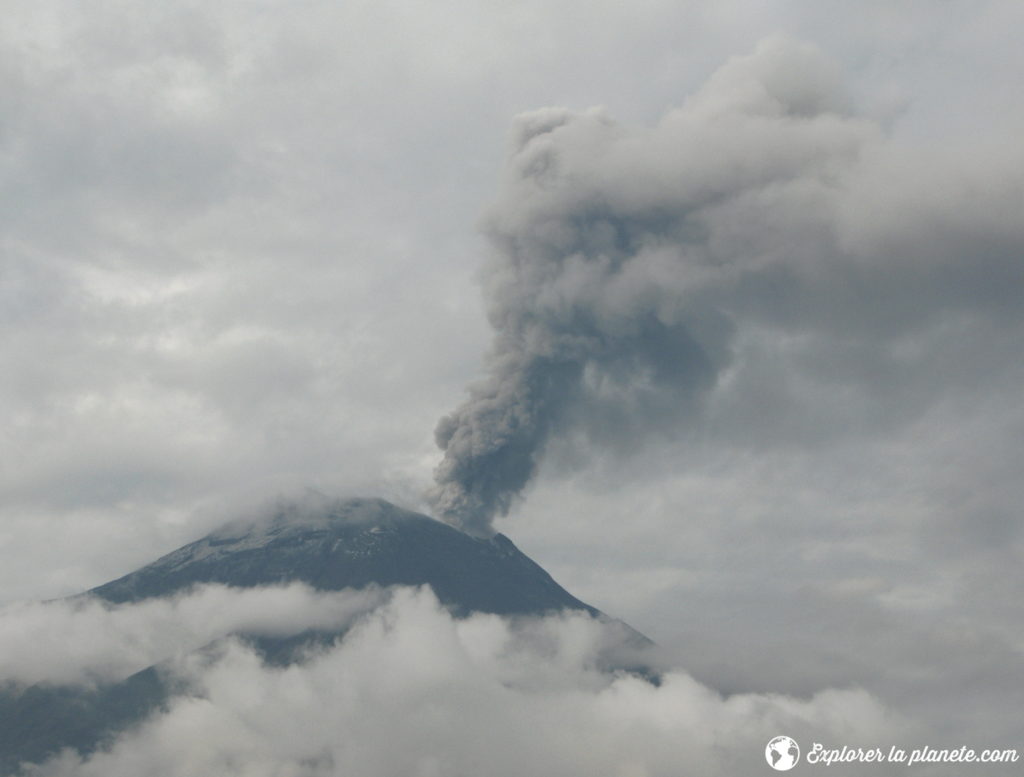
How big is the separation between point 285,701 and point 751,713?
294 ft

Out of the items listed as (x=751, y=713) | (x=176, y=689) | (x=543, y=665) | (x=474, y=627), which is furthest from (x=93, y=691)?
(x=751, y=713)

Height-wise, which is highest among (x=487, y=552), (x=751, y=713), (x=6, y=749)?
(x=487, y=552)

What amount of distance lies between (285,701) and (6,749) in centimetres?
4570

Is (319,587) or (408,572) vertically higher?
(408,572)

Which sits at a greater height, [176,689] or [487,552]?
[487,552]

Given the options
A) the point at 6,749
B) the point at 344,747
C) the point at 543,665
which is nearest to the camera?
the point at 6,749

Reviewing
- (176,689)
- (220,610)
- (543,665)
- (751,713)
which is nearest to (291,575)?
(220,610)

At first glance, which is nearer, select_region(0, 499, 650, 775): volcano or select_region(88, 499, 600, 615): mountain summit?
select_region(0, 499, 650, 775): volcano

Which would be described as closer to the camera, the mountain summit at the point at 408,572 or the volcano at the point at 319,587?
the volcano at the point at 319,587

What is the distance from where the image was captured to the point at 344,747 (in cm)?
18200

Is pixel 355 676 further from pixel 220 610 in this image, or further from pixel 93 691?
pixel 93 691

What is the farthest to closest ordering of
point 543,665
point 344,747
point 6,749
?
1. point 543,665
2. point 344,747
3. point 6,749

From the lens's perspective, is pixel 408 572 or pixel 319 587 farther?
pixel 319 587

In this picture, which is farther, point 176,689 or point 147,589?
point 147,589
